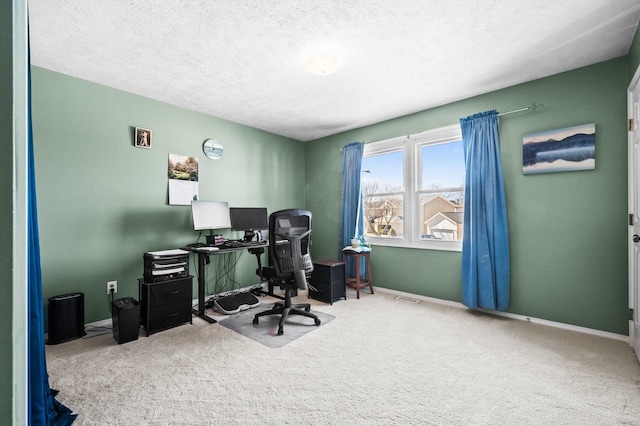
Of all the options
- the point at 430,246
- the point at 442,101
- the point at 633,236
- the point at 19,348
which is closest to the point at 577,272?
the point at 633,236

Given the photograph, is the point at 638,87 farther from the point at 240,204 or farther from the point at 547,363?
the point at 240,204

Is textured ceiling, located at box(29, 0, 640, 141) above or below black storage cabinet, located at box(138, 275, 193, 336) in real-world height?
above

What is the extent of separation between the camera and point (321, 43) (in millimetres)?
2344

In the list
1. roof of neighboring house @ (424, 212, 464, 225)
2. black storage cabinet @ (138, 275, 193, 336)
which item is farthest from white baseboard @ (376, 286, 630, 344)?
black storage cabinet @ (138, 275, 193, 336)

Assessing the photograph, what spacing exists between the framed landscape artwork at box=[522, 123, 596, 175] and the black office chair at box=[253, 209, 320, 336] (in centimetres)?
249

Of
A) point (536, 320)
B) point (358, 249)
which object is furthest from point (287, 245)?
point (536, 320)

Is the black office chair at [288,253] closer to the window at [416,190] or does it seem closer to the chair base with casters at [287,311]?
the chair base with casters at [287,311]

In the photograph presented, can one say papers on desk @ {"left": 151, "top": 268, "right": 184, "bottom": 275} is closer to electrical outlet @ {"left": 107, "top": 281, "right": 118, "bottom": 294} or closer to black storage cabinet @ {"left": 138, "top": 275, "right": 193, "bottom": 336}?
black storage cabinet @ {"left": 138, "top": 275, "right": 193, "bottom": 336}

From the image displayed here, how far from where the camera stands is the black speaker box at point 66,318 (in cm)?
254

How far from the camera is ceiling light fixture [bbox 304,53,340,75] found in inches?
96.6

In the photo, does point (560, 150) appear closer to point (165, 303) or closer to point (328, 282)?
point (328, 282)

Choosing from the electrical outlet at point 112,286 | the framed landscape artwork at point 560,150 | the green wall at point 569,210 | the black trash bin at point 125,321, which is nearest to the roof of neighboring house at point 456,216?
the green wall at point 569,210

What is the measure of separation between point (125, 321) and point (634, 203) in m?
4.61

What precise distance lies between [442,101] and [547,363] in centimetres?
297
